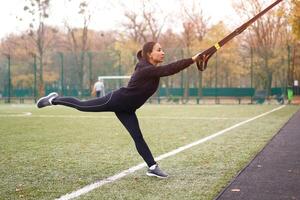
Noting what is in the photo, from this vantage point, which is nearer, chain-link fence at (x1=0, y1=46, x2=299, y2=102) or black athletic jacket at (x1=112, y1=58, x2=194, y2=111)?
black athletic jacket at (x1=112, y1=58, x2=194, y2=111)

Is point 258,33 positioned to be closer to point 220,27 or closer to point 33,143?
point 220,27

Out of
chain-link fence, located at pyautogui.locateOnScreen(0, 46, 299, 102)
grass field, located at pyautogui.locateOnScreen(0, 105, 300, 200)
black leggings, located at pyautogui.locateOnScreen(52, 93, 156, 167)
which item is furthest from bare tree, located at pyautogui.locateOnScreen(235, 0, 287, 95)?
black leggings, located at pyautogui.locateOnScreen(52, 93, 156, 167)

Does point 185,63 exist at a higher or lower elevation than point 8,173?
higher

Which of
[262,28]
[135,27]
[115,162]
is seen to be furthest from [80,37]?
[115,162]

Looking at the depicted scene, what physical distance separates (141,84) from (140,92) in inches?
4.1

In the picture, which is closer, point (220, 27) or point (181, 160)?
point (181, 160)

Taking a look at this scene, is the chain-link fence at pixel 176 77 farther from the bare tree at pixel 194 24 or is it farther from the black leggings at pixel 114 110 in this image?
the black leggings at pixel 114 110

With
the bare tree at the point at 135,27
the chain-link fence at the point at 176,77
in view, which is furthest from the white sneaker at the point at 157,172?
the bare tree at the point at 135,27

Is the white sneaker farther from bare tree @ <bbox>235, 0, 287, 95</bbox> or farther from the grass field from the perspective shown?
bare tree @ <bbox>235, 0, 287, 95</bbox>

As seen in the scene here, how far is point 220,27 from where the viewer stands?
4812 cm

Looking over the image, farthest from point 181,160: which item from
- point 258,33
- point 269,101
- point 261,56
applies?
point 258,33

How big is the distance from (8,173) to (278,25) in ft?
143

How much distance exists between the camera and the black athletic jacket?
5631 millimetres

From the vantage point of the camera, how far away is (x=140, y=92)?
586 cm
